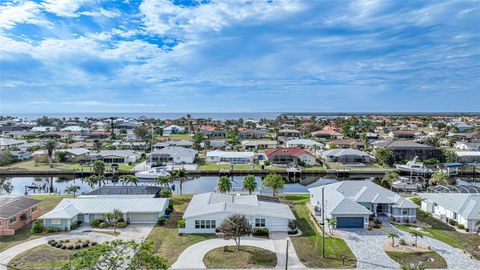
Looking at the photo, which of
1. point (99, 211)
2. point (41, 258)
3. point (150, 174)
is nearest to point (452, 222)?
point (99, 211)

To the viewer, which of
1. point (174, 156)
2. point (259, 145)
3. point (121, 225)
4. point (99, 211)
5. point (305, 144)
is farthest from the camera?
point (259, 145)

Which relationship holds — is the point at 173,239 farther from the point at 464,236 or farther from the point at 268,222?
the point at 464,236

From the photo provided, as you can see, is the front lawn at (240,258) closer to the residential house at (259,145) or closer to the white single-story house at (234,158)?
the white single-story house at (234,158)

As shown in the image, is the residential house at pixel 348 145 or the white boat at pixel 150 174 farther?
the residential house at pixel 348 145

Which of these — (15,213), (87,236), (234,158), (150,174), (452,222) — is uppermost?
(234,158)

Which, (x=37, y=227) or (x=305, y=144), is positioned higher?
(x=305, y=144)

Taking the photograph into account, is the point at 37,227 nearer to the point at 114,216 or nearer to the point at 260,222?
the point at 114,216

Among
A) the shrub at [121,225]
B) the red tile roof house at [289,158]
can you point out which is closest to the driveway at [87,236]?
the shrub at [121,225]

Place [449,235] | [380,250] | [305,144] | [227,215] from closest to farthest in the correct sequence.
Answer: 1. [380,250]
2. [449,235]
3. [227,215]
4. [305,144]
